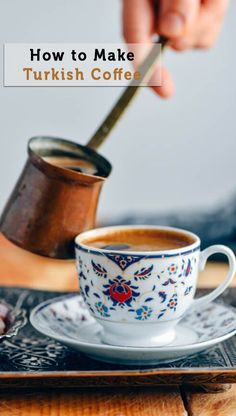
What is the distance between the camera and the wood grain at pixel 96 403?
1.96ft

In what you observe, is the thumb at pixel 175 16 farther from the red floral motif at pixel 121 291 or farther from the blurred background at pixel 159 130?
the blurred background at pixel 159 130

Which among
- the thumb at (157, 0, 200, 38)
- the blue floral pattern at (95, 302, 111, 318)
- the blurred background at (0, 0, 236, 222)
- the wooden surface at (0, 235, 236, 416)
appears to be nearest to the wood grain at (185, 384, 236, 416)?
the wooden surface at (0, 235, 236, 416)

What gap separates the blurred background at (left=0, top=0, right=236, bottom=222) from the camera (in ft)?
5.33

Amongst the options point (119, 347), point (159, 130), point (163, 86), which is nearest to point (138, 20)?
point (163, 86)

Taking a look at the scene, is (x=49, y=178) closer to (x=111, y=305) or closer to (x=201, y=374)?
(x=111, y=305)

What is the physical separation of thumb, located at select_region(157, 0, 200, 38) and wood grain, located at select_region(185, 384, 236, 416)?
388 mm

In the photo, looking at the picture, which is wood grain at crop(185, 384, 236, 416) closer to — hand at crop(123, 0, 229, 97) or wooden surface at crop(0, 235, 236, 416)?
wooden surface at crop(0, 235, 236, 416)

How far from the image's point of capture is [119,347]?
626mm

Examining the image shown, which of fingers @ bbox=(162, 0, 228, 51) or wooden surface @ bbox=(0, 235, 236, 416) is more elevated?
fingers @ bbox=(162, 0, 228, 51)

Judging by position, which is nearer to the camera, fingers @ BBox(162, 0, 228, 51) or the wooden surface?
the wooden surface

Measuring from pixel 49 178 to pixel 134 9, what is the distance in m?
A: 0.24

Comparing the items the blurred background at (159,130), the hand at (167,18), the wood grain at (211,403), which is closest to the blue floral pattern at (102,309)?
the wood grain at (211,403)

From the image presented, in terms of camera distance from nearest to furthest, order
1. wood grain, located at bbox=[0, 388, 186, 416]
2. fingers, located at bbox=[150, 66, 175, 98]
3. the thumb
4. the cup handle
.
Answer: wood grain, located at bbox=[0, 388, 186, 416]
the cup handle
the thumb
fingers, located at bbox=[150, 66, 175, 98]

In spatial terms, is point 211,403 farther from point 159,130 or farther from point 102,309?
point 159,130
